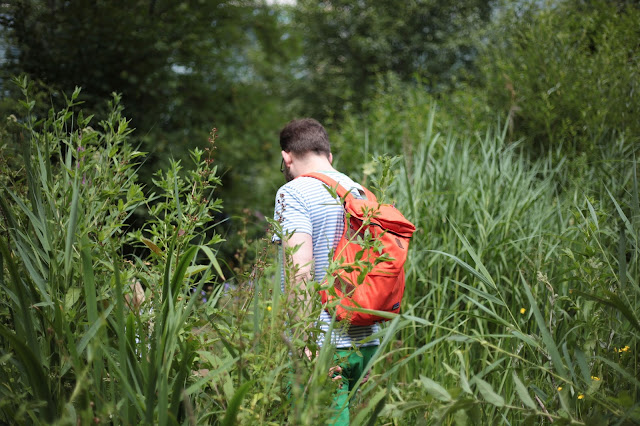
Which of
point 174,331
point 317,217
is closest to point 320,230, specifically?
point 317,217

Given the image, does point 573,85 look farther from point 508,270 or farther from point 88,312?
point 88,312

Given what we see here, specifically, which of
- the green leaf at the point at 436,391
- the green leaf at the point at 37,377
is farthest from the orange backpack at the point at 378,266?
the green leaf at the point at 37,377

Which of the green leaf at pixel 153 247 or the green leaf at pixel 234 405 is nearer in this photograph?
the green leaf at pixel 234 405

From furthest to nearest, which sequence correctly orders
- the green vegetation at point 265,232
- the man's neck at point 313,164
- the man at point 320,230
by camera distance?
1. the man's neck at point 313,164
2. the man at point 320,230
3. the green vegetation at point 265,232

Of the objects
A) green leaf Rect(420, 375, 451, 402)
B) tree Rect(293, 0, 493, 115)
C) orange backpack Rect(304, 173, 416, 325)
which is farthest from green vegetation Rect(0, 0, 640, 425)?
tree Rect(293, 0, 493, 115)

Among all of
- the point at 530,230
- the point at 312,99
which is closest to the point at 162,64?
the point at 530,230

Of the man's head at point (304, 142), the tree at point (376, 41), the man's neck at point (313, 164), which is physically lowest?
the man's neck at point (313, 164)

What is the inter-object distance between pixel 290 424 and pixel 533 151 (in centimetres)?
426

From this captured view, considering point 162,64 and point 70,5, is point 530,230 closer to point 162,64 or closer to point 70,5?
point 70,5

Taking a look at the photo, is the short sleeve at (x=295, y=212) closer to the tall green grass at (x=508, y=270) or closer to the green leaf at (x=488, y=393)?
the tall green grass at (x=508, y=270)

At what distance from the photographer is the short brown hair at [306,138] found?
2.24 m

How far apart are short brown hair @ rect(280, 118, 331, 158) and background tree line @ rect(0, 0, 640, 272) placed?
1.24 ft

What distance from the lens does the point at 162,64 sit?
298 inches

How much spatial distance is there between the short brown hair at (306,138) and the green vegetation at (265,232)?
0.38 meters
